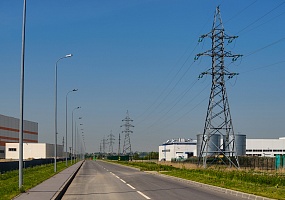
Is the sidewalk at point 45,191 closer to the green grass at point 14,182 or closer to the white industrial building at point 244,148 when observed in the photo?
the green grass at point 14,182

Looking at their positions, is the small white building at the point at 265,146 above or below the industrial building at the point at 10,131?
below

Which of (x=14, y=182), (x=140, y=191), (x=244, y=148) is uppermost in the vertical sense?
(x=140, y=191)

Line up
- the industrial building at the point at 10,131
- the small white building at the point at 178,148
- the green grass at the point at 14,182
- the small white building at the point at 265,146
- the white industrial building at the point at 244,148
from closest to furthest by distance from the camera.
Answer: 1. the green grass at the point at 14,182
2. the white industrial building at the point at 244,148
3. the industrial building at the point at 10,131
4. the small white building at the point at 265,146
5. the small white building at the point at 178,148

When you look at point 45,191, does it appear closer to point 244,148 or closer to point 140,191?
point 140,191

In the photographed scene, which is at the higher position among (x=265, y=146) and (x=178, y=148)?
(x=265, y=146)

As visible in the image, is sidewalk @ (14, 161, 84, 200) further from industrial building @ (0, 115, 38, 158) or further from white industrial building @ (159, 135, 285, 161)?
industrial building @ (0, 115, 38, 158)

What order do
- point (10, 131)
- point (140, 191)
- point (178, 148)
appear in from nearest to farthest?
point (140, 191) → point (10, 131) → point (178, 148)

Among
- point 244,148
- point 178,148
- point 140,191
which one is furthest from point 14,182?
point 178,148

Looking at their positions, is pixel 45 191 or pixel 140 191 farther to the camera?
pixel 140 191

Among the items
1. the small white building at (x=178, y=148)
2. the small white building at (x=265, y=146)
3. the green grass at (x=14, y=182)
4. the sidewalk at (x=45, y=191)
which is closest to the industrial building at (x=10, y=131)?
the small white building at (x=178, y=148)

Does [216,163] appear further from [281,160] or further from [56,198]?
[56,198]

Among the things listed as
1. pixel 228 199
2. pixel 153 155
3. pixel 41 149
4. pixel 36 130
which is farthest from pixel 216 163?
pixel 153 155

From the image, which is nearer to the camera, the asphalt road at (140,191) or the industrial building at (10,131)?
the asphalt road at (140,191)

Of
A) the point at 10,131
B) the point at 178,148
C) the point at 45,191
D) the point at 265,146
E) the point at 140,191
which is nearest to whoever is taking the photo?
the point at 45,191
